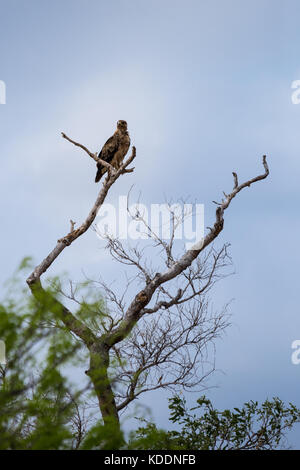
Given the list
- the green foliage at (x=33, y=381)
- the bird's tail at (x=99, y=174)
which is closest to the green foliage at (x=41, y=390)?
the green foliage at (x=33, y=381)

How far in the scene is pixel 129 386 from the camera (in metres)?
6.71

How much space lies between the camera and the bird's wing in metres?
7.96

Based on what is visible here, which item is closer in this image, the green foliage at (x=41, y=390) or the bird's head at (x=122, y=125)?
the green foliage at (x=41, y=390)

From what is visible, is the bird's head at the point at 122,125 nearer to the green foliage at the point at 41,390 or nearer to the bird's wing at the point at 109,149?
the bird's wing at the point at 109,149

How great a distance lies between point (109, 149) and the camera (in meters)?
7.99

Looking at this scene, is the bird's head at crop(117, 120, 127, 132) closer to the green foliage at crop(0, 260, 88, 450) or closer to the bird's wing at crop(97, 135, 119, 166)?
the bird's wing at crop(97, 135, 119, 166)

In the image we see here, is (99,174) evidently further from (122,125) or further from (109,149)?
(122,125)

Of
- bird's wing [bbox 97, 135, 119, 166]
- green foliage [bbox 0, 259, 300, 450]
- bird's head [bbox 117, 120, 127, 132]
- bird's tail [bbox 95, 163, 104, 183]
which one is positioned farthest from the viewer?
bird's head [bbox 117, 120, 127, 132]

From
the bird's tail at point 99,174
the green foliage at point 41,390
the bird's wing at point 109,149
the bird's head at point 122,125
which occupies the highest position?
the bird's head at point 122,125

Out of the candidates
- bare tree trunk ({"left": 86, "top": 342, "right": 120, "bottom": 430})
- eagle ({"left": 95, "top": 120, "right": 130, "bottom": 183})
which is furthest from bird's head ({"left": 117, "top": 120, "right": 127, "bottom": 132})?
bare tree trunk ({"left": 86, "top": 342, "right": 120, "bottom": 430})

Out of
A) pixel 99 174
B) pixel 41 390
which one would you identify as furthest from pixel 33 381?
pixel 99 174

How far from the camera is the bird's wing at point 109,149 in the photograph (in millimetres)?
7961

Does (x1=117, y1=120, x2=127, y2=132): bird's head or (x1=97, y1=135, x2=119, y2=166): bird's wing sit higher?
(x1=117, y1=120, x2=127, y2=132): bird's head
